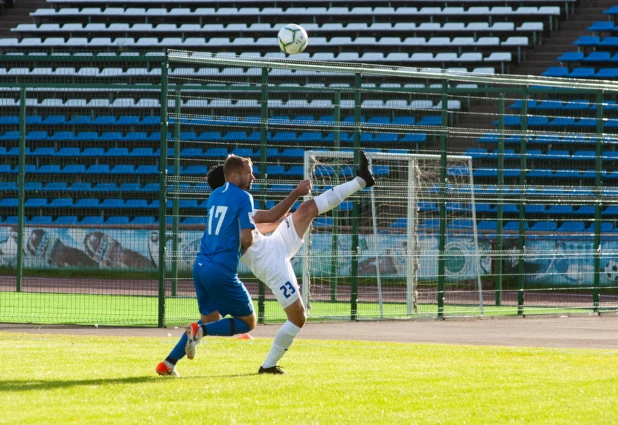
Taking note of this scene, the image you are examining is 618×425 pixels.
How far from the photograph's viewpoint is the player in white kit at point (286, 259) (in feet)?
29.2

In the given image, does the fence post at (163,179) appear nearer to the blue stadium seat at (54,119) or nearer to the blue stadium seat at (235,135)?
the blue stadium seat at (54,119)

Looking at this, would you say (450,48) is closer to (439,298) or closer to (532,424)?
(439,298)

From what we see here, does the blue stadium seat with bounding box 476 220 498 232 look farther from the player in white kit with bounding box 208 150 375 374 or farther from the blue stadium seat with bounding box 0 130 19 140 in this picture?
the player in white kit with bounding box 208 150 375 374

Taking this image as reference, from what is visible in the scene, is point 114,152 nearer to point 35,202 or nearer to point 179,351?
point 35,202

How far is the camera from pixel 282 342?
29.0ft

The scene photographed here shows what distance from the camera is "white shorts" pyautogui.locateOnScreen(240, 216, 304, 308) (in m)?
8.98

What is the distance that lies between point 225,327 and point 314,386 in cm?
101

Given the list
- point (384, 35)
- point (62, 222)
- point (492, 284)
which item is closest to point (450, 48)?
point (384, 35)

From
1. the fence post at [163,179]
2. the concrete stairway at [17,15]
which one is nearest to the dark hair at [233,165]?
the fence post at [163,179]

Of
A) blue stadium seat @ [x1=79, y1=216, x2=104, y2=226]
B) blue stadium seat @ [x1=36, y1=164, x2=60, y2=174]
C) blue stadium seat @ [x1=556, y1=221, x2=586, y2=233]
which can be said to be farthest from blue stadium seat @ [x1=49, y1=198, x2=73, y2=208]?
blue stadium seat @ [x1=556, y1=221, x2=586, y2=233]

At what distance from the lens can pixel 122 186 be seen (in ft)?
57.6

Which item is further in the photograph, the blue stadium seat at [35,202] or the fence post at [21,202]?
the blue stadium seat at [35,202]

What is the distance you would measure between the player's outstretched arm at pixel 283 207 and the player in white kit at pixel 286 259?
A: 18mm

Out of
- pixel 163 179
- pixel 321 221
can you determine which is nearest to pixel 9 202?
pixel 321 221
